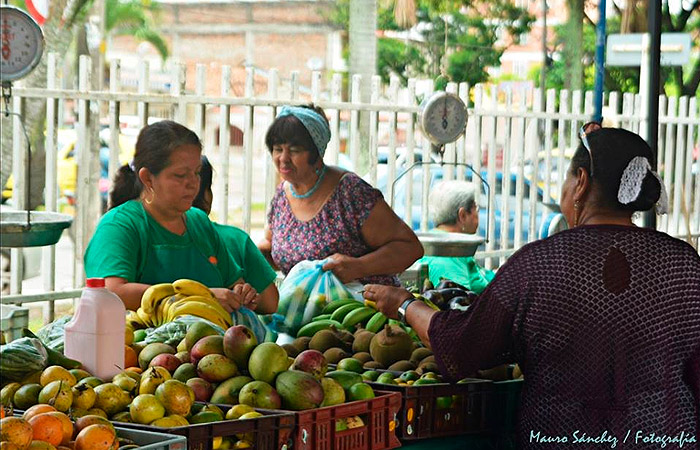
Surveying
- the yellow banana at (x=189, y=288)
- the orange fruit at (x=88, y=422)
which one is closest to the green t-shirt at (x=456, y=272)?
the yellow banana at (x=189, y=288)

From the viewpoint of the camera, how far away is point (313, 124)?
4590mm

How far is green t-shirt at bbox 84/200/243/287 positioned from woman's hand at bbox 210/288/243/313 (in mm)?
263

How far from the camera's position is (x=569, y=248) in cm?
285

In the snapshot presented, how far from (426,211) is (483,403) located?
180 inches

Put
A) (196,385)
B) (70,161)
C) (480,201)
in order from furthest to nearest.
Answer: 1. (70,161)
2. (480,201)
3. (196,385)

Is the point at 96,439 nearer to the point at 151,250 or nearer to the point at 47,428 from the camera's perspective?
the point at 47,428

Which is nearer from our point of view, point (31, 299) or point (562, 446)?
point (562, 446)

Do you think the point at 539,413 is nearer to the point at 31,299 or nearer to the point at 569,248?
the point at 569,248

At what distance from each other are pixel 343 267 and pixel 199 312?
1162 millimetres

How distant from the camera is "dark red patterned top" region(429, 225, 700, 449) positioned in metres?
2.78

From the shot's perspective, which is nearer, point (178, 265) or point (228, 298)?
point (228, 298)

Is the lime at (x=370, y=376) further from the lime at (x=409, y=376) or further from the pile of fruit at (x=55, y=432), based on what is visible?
the pile of fruit at (x=55, y=432)

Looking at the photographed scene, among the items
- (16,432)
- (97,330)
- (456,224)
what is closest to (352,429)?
(97,330)

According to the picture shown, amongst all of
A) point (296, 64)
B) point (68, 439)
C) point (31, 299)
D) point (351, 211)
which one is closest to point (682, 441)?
point (68, 439)
